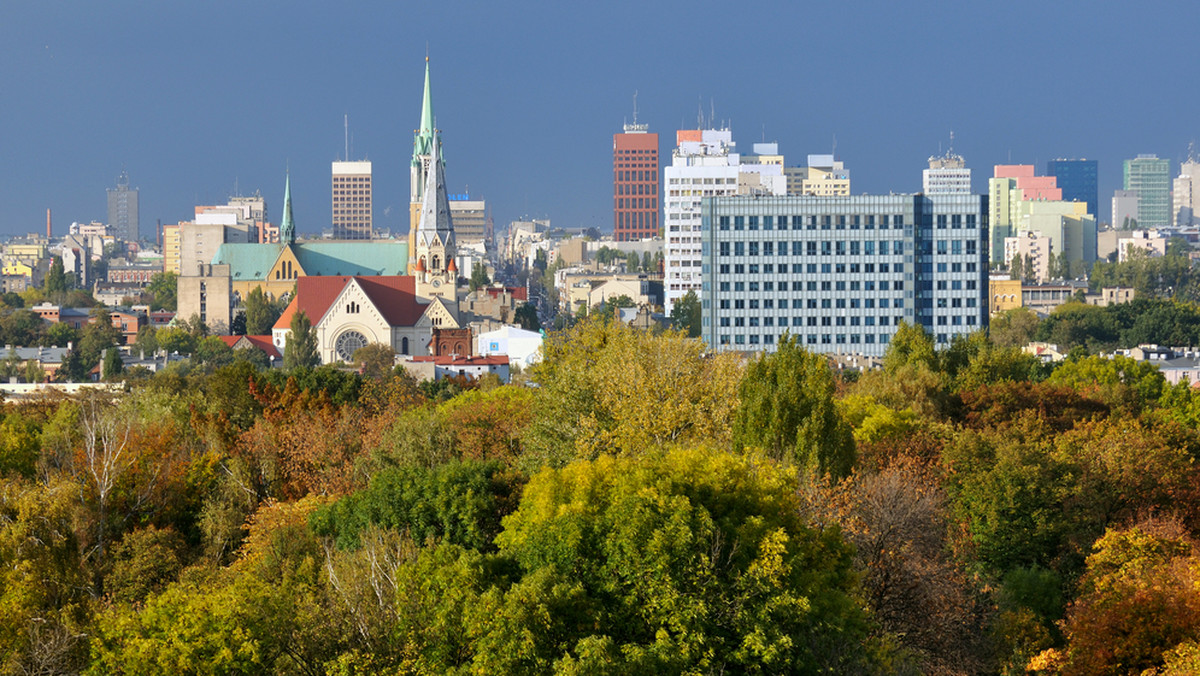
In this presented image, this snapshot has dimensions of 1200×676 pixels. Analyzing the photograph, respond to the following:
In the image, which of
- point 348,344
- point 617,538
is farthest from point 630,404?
point 348,344

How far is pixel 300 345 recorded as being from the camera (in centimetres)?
11462

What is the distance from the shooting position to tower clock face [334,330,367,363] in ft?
401

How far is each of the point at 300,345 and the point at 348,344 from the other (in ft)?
28.0

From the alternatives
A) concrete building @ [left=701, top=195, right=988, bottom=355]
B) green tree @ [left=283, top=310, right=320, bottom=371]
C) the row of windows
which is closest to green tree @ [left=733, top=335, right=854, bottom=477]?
concrete building @ [left=701, top=195, right=988, bottom=355]

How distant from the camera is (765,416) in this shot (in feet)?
117

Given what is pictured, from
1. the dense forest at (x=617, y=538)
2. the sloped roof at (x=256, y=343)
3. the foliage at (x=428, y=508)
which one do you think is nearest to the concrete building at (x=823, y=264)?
the sloped roof at (x=256, y=343)

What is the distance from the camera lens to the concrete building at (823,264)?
11000cm

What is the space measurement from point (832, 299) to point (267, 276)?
269ft

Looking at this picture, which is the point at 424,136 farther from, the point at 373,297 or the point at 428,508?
the point at 428,508

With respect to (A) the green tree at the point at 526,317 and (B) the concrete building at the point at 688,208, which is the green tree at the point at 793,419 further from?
(B) the concrete building at the point at 688,208

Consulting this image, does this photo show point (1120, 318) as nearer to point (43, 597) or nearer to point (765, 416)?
point (765, 416)

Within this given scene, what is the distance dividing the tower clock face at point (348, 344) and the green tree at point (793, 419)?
8859 centimetres

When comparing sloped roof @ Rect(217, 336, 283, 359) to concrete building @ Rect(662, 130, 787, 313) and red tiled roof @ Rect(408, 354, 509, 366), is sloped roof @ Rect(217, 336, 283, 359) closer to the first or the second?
red tiled roof @ Rect(408, 354, 509, 366)

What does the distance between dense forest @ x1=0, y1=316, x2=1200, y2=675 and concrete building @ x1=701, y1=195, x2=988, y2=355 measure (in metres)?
59.9
